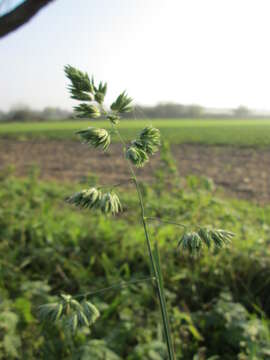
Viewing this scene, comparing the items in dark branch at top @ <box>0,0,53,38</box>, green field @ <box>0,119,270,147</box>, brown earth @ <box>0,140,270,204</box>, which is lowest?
green field @ <box>0,119,270,147</box>

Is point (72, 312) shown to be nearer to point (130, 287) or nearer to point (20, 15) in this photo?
point (130, 287)

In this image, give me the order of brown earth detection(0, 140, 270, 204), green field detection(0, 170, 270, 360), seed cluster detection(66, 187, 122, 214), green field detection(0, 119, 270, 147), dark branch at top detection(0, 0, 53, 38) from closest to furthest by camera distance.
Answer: seed cluster detection(66, 187, 122, 214) < green field detection(0, 170, 270, 360) < dark branch at top detection(0, 0, 53, 38) < brown earth detection(0, 140, 270, 204) < green field detection(0, 119, 270, 147)

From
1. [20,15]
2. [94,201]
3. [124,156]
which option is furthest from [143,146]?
[20,15]

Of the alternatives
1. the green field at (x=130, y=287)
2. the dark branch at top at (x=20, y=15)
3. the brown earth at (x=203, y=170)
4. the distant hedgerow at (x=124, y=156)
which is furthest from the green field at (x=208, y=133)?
the distant hedgerow at (x=124, y=156)

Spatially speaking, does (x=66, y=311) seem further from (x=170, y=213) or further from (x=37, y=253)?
(x=170, y=213)

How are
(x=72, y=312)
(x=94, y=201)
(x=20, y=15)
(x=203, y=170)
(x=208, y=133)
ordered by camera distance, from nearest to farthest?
(x=94, y=201) → (x=72, y=312) → (x=20, y=15) → (x=203, y=170) → (x=208, y=133)

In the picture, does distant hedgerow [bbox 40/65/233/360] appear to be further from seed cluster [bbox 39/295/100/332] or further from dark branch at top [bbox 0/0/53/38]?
dark branch at top [bbox 0/0/53/38]

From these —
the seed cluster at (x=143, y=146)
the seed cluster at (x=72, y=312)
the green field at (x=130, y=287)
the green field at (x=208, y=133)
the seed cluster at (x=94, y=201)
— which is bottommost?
the green field at (x=208, y=133)

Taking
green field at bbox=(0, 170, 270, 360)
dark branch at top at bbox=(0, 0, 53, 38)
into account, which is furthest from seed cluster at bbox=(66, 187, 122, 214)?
dark branch at top at bbox=(0, 0, 53, 38)

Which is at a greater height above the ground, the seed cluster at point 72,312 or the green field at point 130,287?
the seed cluster at point 72,312

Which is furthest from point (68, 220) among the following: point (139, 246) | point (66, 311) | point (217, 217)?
point (66, 311)

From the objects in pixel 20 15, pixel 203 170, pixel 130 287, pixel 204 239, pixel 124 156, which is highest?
pixel 20 15

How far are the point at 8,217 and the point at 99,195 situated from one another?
3502 mm

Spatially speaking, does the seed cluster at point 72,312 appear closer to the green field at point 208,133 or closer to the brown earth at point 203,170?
the brown earth at point 203,170
